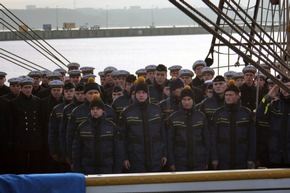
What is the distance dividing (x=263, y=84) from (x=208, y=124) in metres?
2.44

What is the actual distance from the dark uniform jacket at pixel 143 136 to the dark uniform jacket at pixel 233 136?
542 mm

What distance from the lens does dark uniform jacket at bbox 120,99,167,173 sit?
6.58 m

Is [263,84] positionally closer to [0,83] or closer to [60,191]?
[0,83]

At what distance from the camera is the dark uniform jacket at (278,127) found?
6.72 meters

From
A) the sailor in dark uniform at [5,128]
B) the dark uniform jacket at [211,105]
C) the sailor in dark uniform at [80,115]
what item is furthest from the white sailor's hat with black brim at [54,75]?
the dark uniform jacket at [211,105]

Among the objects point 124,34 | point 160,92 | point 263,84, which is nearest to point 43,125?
point 160,92

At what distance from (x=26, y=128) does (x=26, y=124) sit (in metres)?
0.05

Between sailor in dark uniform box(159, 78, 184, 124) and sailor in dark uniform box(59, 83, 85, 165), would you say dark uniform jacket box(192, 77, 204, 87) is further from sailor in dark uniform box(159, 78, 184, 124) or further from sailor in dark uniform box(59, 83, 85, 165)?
sailor in dark uniform box(59, 83, 85, 165)

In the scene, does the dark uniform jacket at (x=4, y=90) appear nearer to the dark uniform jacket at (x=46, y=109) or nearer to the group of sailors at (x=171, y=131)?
the dark uniform jacket at (x=46, y=109)

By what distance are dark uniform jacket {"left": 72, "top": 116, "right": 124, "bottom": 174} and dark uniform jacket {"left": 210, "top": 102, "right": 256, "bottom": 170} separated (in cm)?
94

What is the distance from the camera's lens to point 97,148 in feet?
21.2

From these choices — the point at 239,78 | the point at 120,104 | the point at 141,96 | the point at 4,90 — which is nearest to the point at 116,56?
the point at 4,90

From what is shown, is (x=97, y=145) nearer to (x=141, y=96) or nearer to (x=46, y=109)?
(x=141, y=96)

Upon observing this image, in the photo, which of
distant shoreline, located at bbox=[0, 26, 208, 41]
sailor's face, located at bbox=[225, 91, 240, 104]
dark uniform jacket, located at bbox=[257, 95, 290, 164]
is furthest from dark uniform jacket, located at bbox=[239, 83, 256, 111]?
distant shoreline, located at bbox=[0, 26, 208, 41]
